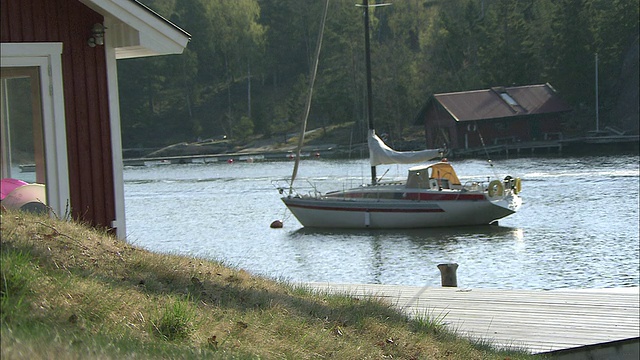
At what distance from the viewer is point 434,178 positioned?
31688 millimetres

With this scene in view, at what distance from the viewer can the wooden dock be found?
28.2 feet

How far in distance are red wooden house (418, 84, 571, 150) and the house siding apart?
57.6 m

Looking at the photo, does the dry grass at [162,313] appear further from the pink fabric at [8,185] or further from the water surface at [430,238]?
the water surface at [430,238]

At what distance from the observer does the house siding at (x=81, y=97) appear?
311 inches

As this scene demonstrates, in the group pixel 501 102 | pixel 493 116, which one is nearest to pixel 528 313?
pixel 493 116

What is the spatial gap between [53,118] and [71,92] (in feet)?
1.01

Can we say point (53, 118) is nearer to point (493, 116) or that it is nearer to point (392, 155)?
point (392, 155)

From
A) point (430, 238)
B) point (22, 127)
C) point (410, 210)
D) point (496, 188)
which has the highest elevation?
point (22, 127)

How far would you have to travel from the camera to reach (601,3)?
52.7m

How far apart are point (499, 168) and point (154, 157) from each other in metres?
36.2

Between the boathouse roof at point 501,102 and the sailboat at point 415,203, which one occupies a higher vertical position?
the boathouse roof at point 501,102

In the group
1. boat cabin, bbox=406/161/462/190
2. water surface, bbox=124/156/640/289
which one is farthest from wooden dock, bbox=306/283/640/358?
boat cabin, bbox=406/161/462/190

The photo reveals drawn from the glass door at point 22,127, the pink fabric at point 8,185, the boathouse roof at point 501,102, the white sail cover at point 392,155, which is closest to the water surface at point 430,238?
the white sail cover at point 392,155

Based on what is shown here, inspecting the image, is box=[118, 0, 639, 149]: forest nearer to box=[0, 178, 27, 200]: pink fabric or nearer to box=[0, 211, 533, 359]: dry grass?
box=[0, 178, 27, 200]: pink fabric
